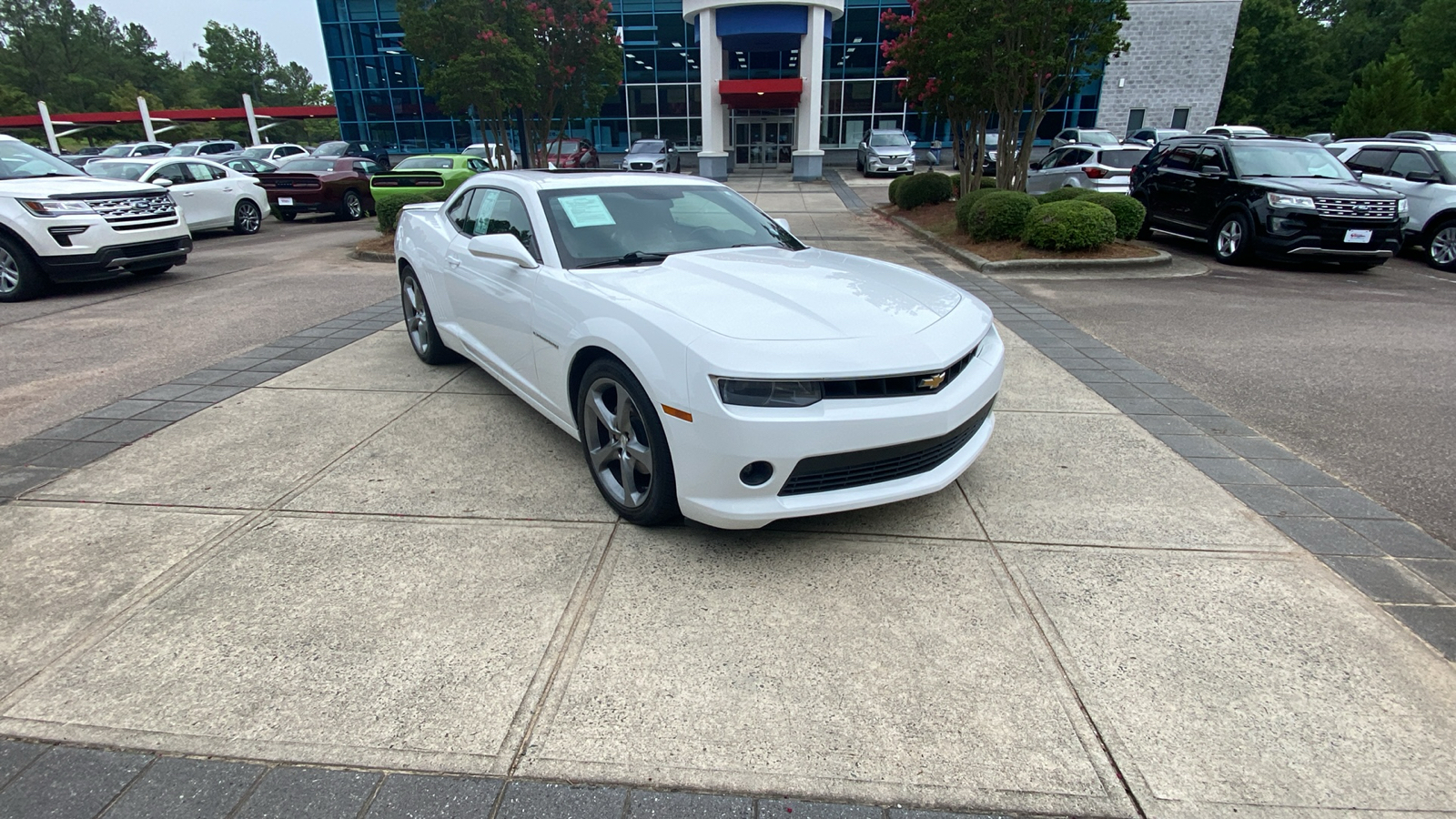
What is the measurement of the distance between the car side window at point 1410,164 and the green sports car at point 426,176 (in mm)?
14340

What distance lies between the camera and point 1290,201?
928 cm

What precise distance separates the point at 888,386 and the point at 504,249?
208cm

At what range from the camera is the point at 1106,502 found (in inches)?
139

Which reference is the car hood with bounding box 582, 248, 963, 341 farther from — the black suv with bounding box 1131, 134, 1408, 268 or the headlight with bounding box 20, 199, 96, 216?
the black suv with bounding box 1131, 134, 1408, 268

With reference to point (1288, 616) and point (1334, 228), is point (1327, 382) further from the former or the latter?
point (1334, 228)

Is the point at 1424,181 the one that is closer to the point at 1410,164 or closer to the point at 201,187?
the point at 1410,164

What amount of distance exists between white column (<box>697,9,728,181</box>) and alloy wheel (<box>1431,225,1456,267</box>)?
19836mm

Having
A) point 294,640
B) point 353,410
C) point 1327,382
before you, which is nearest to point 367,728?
point 294,640

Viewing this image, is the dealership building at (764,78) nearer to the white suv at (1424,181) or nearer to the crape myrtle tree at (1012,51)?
the crape myrtle tree at (1012,51)

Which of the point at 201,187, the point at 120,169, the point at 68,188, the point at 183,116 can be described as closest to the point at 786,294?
the point at 68,188

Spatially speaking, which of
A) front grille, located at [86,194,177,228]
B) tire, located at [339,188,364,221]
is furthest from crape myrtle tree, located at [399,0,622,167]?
front grille, located at [86,194,177,228]

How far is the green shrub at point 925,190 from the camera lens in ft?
51.5

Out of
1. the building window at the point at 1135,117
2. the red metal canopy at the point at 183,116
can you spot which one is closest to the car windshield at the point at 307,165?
the red metal canopy at the point at 183,116

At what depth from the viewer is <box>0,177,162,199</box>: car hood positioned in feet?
25.4
